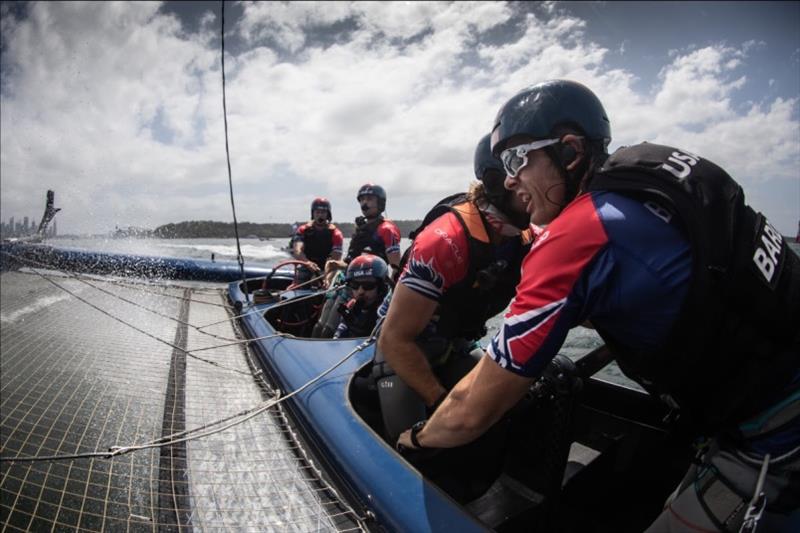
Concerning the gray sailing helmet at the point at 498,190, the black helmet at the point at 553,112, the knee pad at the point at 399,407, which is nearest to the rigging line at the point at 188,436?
the knee pad at the point at 399,407

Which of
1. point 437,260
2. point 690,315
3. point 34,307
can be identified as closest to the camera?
point 690,315

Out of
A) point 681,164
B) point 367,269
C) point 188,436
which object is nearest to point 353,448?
point 188,436

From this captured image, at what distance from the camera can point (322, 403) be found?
203cm

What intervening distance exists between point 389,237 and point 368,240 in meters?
0.33

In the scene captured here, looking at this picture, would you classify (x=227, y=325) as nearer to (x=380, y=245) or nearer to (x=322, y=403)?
(x=380, y=245)

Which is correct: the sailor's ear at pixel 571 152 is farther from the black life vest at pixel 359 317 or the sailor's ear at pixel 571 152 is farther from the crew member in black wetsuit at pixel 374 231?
the crew member in black wetsuit at pixel 374 231

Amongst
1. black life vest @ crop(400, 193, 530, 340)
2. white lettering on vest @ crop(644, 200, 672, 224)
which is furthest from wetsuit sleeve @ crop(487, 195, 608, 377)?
black life vest @ crop(400, 193, 530, 340)

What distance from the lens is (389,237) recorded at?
20.0 ft

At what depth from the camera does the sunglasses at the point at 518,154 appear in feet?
4.05

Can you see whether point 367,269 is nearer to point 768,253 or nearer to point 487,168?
point 487,168

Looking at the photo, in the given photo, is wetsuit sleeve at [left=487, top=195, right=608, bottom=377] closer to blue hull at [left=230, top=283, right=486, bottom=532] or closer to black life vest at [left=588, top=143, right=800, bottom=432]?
black life vest at [left=588, top=143, right=800, bottom=432]

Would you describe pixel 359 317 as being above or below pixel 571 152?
below

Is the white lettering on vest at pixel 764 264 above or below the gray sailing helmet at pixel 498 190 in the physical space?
below

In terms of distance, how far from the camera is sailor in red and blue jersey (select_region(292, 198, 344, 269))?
7371 millimetres
